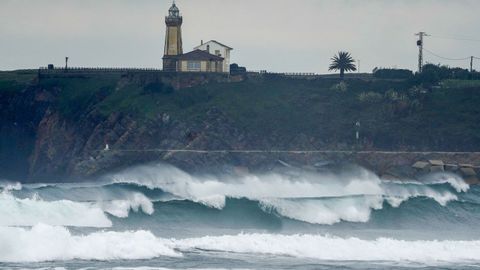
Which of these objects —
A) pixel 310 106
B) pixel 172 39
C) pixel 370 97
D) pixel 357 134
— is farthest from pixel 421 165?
pixel 172 39

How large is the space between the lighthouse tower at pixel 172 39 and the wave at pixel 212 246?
47508 mm

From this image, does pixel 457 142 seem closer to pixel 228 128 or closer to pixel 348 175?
pixel 348 175

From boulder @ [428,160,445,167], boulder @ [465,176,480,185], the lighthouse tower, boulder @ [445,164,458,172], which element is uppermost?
the lighthouse tower

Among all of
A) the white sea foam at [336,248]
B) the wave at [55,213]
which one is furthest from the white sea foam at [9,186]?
the white sea foam at [336,248]

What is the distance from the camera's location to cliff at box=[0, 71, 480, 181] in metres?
81.8

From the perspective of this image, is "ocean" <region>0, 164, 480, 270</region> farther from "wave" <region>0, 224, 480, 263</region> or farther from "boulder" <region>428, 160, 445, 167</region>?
"boulder" <region>428, 160, 445, 167</region>

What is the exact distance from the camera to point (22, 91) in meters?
93.6

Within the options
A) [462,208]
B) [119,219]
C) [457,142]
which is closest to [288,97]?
[457,142]

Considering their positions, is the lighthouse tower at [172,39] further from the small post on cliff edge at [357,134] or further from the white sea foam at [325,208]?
the white sea foam at [325,208]

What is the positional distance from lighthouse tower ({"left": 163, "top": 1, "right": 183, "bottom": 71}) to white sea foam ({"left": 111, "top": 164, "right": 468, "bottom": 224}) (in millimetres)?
16329

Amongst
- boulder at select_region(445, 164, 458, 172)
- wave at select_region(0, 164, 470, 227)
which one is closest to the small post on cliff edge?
wave at select_region(0, 164, 470, 227)

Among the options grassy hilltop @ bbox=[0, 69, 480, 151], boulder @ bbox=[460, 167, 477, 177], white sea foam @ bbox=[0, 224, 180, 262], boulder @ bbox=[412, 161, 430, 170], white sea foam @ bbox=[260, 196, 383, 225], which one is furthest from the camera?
grassy hilltop @ bbox=[0, 69, 480, 151]

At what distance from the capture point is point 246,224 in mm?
54812

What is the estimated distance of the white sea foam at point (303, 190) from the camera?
5731cm
